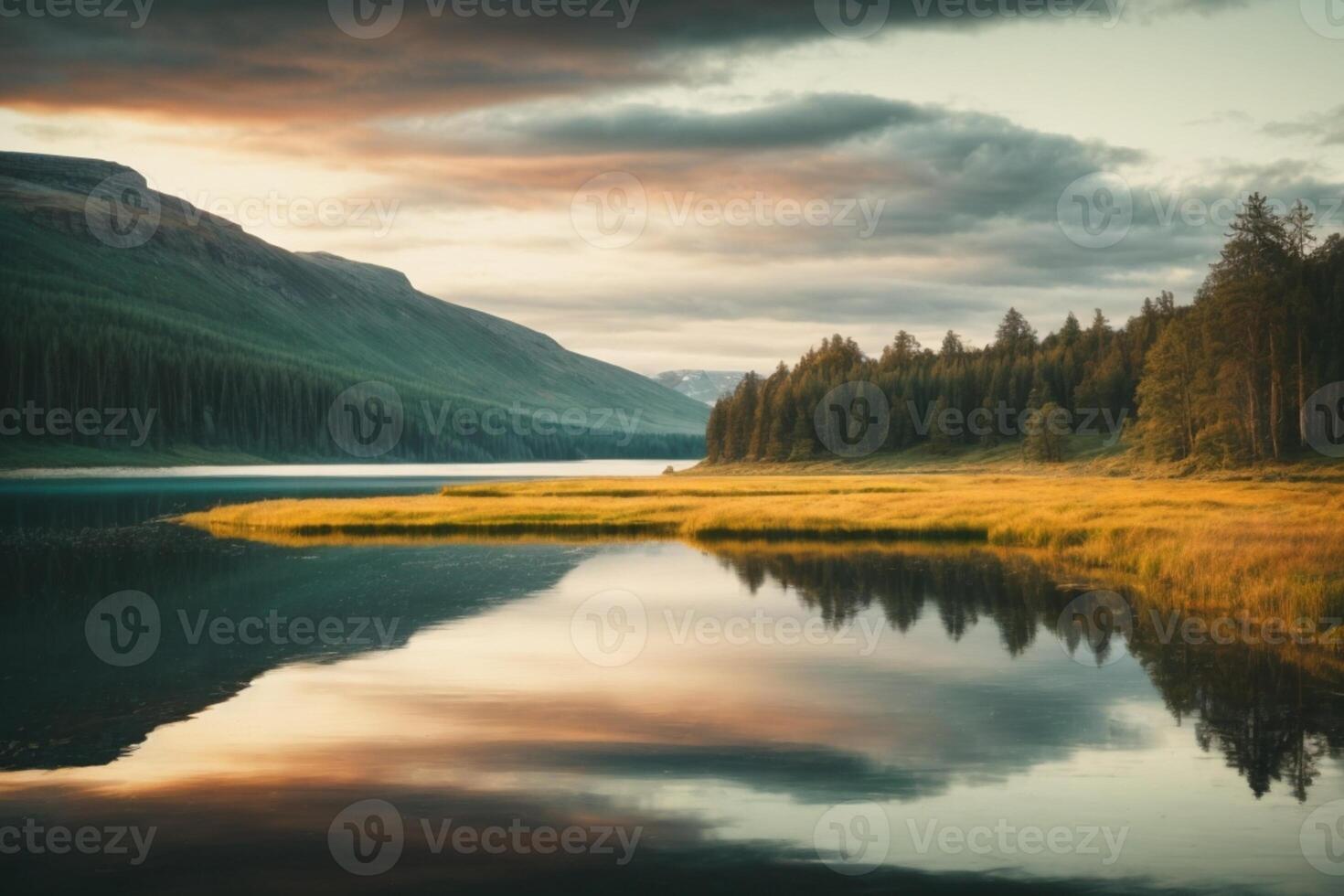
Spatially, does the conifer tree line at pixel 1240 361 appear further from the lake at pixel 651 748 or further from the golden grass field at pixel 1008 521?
the lake at pixel 651 748

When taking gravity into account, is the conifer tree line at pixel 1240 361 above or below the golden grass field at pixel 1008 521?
above

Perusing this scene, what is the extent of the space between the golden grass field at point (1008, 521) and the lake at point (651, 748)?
5172 millimetres

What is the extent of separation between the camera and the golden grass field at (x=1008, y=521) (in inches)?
1484

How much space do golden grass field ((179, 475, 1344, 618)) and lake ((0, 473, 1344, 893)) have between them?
517cm

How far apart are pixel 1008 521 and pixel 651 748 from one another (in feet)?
149

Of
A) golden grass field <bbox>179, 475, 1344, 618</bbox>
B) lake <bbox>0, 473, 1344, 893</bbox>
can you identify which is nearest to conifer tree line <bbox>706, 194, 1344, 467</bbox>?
golden grass field <bbox>179, 475, 1344, 618</bbox>

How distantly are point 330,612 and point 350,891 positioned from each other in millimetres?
25927

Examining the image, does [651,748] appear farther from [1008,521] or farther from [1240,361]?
[1240,361]

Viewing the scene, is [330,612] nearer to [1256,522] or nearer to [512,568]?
[512,568]

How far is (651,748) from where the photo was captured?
69.5 ft

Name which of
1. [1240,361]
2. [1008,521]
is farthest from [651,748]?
[1240,361]

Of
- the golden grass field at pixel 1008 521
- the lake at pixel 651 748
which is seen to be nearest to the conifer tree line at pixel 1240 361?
the golden grass field at pixel 1008 521

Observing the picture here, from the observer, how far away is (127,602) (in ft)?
134

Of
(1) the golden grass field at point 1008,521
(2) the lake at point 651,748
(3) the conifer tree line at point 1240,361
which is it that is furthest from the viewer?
(3) the conifer tree line at point 1240,361
